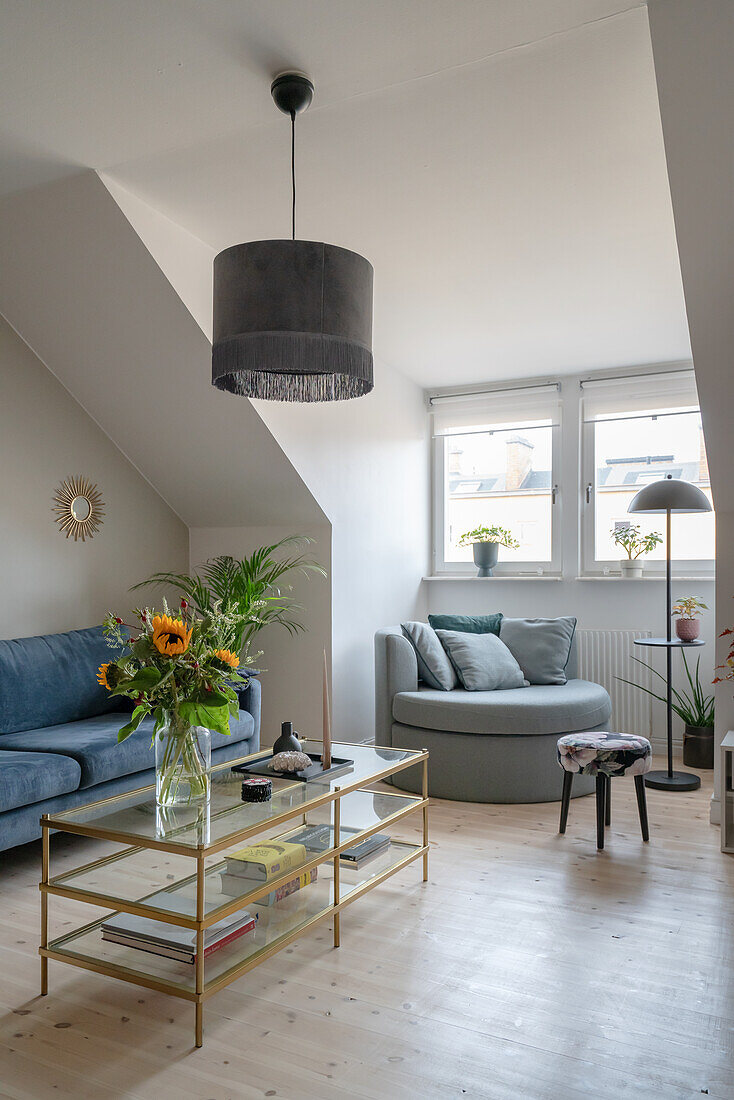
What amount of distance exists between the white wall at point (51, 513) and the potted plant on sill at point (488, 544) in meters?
2.19

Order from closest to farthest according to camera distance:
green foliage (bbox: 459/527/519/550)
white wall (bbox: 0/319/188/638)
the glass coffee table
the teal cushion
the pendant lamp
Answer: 1. the glass coffee table
2. the pendant lamp
3. white wall (bbox: 0/319/188/638)
4. the teal cushion
5. green foliage (bbox: 459/527/519/550)

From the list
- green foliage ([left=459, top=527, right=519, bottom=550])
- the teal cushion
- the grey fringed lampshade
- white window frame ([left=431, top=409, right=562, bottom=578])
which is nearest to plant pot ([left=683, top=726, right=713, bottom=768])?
the teal cushion

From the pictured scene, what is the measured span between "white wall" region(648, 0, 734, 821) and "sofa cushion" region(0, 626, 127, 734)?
9.53 ft

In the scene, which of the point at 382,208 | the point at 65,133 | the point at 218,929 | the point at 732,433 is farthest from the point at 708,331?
the point at 218,929

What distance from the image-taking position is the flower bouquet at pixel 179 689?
2234 millimetres

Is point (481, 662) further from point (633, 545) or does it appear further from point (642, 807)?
point (633, 545)

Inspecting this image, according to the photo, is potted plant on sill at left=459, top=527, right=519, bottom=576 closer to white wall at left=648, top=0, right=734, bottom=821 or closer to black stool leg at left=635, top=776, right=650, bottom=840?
white wall at left=648, top=0, right=734, bottom=821

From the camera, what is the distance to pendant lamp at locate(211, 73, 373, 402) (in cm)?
231

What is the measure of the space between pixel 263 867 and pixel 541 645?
2.91 metres

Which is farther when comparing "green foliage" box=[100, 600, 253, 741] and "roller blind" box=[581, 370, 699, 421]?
"roller blind" box=[581, 370, 699, 421]

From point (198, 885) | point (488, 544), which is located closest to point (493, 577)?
point (488, 544)

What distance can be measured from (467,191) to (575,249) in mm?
745

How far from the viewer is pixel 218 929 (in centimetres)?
222

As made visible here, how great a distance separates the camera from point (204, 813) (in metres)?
2.32
